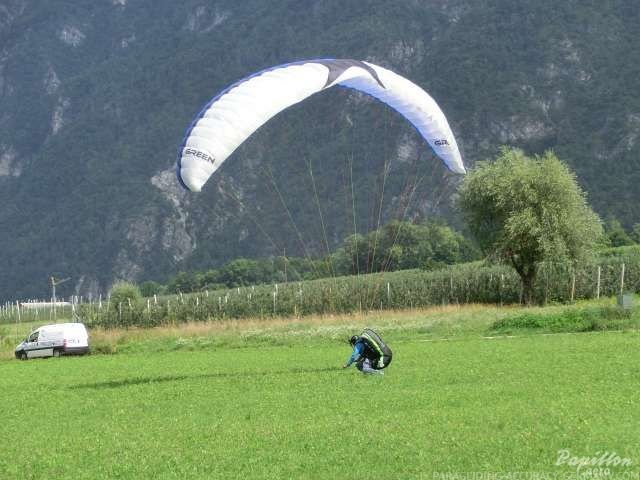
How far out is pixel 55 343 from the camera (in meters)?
39.3

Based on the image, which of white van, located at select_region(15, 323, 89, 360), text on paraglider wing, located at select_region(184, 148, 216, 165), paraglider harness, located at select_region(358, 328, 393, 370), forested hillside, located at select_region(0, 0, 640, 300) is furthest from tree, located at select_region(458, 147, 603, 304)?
forested hillside, located at select_region(0, 0, 640, 300)

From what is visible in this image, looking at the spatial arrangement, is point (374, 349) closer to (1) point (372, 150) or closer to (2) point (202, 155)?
(2) point (202, 155)

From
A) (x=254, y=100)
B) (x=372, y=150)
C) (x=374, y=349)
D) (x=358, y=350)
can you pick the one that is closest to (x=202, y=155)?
(x=254, y=100)

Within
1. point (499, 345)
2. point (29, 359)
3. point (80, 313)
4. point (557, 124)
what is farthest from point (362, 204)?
point (499, 345)

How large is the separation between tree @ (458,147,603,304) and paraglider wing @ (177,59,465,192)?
83.0ft

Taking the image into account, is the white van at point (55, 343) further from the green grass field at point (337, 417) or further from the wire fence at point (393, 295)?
the green grass field at point (337, 417)

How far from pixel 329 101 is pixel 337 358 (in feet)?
511

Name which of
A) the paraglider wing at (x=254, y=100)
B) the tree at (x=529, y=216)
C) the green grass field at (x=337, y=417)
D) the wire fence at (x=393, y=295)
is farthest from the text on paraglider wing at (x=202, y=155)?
the tree at (x=529, y=216)

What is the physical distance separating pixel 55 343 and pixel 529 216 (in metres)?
21.8

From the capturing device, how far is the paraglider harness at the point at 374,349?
1898cm

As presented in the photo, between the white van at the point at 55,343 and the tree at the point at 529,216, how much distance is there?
19.6m

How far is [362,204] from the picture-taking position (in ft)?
457

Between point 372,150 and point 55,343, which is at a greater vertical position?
point 372,150

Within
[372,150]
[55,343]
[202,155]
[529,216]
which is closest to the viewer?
[202,155]
